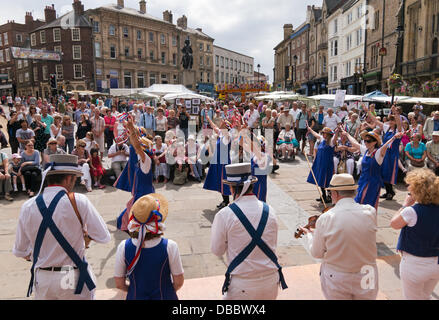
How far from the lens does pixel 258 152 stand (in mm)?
5340

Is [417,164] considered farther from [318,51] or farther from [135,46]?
[135,46]

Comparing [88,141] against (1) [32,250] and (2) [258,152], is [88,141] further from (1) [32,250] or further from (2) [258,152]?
(1) [32,250]

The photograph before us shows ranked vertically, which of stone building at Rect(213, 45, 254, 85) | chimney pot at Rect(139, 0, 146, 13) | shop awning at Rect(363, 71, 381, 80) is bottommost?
shop awning at Rect(363, 71, 381, 80)

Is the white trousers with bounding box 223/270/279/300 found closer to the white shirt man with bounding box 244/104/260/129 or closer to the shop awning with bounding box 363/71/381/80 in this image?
the white shirt man with bounding box 244/104/260/129

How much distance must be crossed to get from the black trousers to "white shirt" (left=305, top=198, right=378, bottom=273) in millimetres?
8122

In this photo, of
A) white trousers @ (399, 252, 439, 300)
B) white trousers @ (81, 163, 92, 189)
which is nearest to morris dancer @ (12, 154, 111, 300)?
white trousers @ (399, 252, 439, 300)

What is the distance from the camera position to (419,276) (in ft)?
9.87

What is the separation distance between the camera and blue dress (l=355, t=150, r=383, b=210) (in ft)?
17.7

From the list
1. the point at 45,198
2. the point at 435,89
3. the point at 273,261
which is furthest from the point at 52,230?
the point at 435,89

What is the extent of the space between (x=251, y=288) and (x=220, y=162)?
181 inches

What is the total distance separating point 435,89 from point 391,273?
713 inches

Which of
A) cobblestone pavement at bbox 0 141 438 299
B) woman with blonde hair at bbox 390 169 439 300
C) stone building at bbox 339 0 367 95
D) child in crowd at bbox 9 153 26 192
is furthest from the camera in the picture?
stone building at bbox 339 0 367 95

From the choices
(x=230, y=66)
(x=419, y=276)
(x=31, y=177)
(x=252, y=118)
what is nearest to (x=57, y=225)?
(x=419, y=276)

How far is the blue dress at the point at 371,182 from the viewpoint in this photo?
17.7 ft
